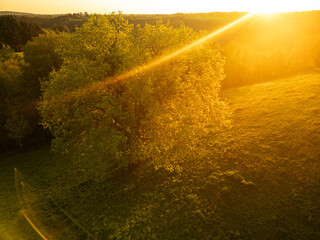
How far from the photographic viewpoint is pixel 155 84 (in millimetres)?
22766

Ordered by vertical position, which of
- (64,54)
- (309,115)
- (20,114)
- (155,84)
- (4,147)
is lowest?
(4,147)

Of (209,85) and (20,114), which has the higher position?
(209,85)

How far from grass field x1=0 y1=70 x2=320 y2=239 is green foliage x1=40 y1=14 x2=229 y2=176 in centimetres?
472

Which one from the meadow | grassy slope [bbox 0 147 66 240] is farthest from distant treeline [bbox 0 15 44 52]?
the meadow

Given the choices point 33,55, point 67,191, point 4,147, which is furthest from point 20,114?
point 67,191

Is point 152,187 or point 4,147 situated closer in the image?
point 152,187

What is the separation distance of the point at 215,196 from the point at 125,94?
1486 centimetres

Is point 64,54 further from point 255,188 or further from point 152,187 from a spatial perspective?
point 255,188

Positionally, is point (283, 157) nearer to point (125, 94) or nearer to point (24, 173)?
point (125, 94)

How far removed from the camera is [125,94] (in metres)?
21.6

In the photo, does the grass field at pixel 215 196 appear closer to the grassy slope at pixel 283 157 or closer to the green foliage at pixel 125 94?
the grassy slope at pixel 283 157

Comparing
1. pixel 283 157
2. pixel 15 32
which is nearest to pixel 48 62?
pixel 283 157

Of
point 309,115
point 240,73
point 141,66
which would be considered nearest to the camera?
point 141,66

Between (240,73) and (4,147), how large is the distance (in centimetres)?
7317
